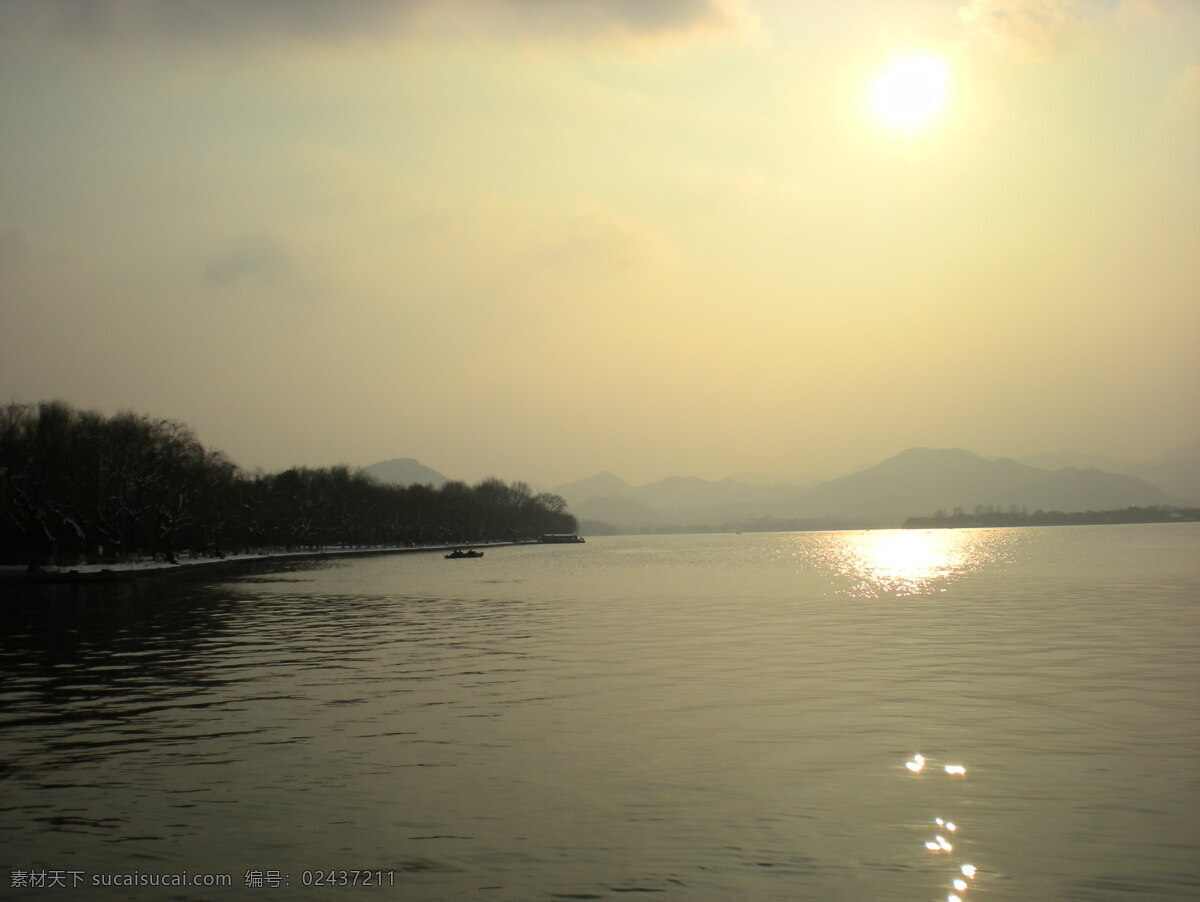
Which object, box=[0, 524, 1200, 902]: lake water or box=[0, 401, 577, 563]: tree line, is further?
box=[0, 401, 577, 563]: tree line

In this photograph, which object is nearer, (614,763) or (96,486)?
(614,763)

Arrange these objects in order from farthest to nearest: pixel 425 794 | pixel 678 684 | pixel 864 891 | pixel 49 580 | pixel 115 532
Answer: pixel 115 532
pixel 49 580
pixel 678 684
pixel 425 794
pixel 864 891

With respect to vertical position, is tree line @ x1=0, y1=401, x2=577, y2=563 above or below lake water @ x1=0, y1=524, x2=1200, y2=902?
above

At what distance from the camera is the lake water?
1276 cm

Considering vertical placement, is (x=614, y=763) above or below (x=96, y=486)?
below

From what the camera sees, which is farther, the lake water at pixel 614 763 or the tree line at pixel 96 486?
the tree line at pixel 96 486

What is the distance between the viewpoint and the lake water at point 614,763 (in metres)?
12.8

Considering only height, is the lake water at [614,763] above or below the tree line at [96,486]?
below

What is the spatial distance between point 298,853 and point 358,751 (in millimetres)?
6416

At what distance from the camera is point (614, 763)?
18625 millimetres

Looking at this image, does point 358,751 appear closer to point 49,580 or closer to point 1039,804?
point 1039,804

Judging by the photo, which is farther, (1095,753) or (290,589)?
(290,589)

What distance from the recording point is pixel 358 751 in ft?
65.1

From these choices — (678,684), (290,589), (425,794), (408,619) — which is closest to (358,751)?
(425,794)
